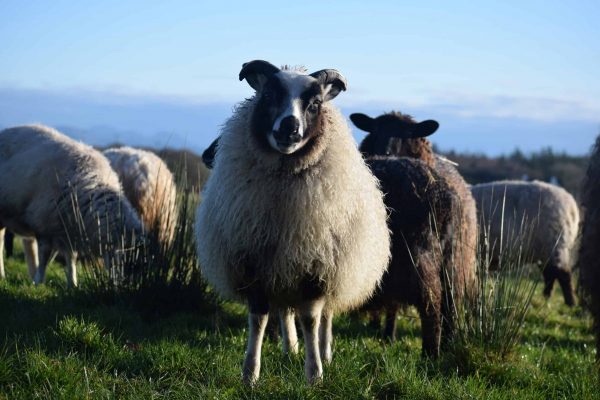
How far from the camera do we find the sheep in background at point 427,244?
5.74 metres

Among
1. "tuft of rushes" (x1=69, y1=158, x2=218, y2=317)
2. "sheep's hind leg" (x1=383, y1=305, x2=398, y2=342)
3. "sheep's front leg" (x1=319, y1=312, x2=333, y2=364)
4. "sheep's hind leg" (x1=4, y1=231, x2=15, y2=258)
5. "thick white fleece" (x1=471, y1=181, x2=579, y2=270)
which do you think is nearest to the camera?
"sheep's front leg" (x1=319, y1=312, x2=333, y2=364)

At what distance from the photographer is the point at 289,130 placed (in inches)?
173

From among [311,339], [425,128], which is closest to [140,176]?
[425,128]

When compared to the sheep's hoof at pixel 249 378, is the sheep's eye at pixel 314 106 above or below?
above

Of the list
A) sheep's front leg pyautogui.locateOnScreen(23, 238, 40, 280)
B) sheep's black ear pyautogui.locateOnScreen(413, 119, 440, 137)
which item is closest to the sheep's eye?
sheep's black ear pyautogui.locateOnScreen(413, 119, 440, 137)

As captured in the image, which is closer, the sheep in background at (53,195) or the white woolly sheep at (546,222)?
the sheep in background at (53,195)

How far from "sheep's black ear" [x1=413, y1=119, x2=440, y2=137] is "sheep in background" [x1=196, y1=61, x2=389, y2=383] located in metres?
3.30

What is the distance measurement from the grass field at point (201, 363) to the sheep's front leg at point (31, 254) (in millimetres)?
1952

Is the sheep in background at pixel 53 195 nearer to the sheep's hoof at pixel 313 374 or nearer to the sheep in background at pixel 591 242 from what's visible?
the sheep's hoof at pixel 313 374

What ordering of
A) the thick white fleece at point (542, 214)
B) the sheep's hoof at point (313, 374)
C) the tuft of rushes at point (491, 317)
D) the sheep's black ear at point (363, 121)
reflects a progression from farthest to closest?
the thick white fleece at point (542, 214) → the sheep's black ear at point (363, 121) → the tuft of rushes at point (491, 317) → the sheep's hoof at point (313, 374)

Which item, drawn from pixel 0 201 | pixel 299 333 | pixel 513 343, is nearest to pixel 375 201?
pixel 513 343

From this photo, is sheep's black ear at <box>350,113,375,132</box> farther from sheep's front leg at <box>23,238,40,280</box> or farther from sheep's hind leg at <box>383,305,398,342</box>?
sheep's front leg at <box>23,238,40,280</box>

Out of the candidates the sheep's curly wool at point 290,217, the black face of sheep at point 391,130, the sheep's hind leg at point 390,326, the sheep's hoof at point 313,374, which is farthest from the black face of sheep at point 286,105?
the black face of sheep at point 391,130

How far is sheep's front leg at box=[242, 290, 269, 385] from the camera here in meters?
4.59
